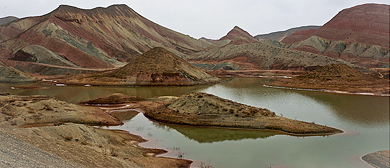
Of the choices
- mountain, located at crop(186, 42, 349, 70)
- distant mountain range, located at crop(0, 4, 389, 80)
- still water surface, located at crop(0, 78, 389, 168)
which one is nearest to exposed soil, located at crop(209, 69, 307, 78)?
mountain, located at crop(186, 42, 349, 70)

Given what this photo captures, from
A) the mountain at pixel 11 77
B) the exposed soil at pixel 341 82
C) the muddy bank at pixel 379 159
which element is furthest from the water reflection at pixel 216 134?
the mountain at pixel 11 77

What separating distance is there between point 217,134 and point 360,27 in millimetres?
166337

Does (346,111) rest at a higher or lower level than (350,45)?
lower

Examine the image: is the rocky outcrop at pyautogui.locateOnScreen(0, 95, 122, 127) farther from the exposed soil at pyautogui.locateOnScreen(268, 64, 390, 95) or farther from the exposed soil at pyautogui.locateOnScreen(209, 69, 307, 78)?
the exposed soil at pyautogui.locateOnScreen(209, 69, 307, 78)

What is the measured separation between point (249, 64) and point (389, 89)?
7171cm

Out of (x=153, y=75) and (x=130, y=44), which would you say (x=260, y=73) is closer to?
(x=153, y=75)

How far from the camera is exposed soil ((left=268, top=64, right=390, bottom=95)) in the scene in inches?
2050

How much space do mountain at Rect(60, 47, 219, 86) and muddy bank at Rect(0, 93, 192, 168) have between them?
126ft

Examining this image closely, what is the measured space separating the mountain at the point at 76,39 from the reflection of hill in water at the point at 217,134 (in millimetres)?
77087

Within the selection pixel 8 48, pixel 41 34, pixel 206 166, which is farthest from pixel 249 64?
pixel 206 166

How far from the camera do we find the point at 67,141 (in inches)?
595

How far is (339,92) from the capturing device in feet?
170

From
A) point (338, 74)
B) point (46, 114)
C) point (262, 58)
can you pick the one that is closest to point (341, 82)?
point (338, 74)

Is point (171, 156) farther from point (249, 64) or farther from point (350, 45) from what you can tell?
point (350, 45)
